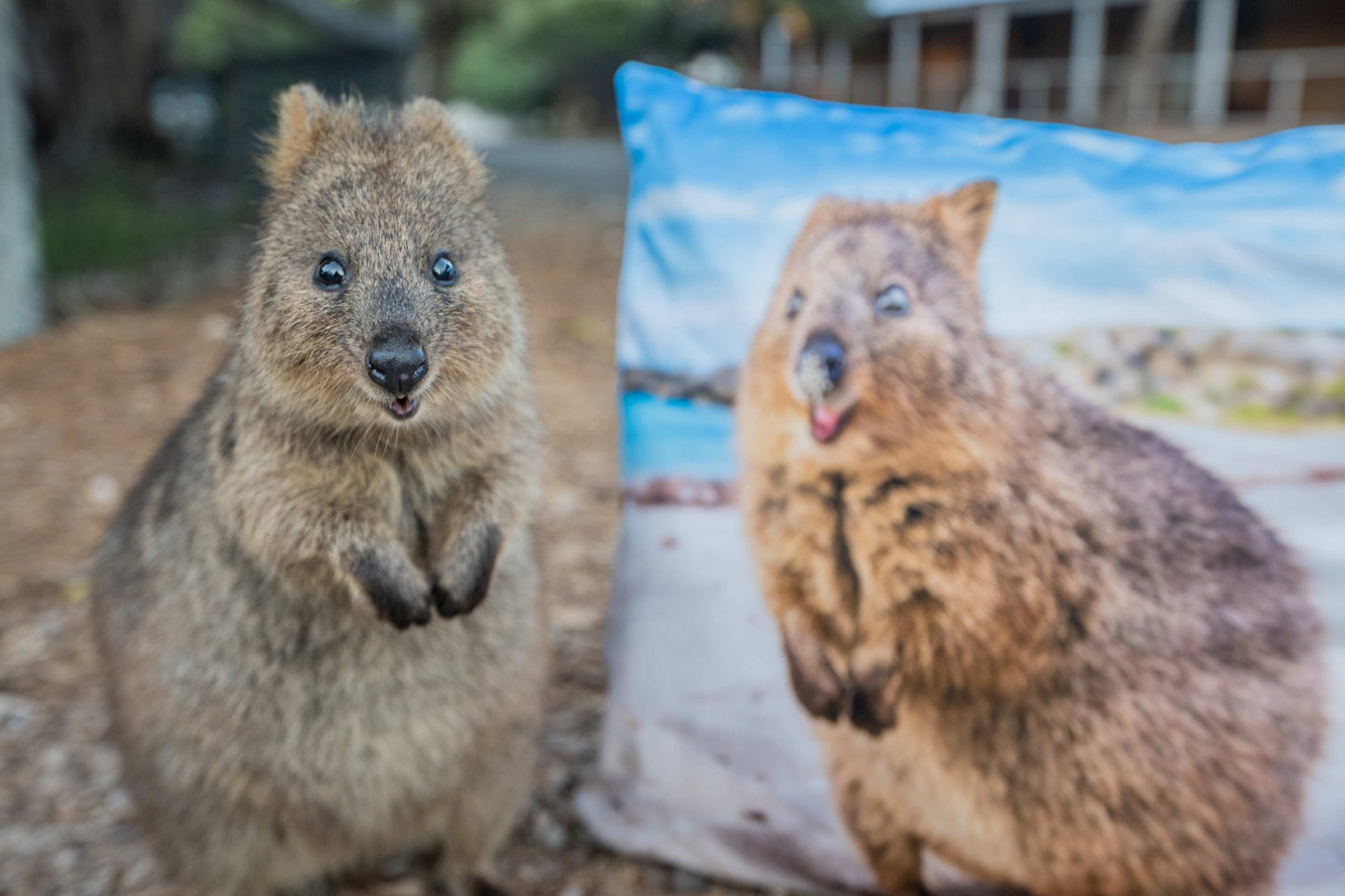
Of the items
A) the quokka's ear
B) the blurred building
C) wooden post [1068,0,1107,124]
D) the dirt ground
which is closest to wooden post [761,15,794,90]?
the blurred building

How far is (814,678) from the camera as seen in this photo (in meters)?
2.00

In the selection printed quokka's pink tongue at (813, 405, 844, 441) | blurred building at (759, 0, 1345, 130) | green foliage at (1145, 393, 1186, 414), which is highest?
blurred building at (759, 0, 1345, 130)

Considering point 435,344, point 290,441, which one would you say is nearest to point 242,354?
point 290,441

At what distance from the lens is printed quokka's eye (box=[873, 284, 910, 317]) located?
75.9 inches

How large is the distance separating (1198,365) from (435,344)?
4.00 ft

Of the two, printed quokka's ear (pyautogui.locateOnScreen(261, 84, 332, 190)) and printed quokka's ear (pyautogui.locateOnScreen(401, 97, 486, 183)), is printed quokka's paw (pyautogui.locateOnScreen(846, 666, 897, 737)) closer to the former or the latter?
printed quokka's ear (pyautogui.locateOnScreen(401, 97, 486, 183))

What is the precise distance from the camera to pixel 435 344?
66.1 inches

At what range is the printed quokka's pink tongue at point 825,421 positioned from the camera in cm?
193

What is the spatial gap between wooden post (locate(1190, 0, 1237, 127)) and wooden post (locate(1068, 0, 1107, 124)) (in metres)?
1.42

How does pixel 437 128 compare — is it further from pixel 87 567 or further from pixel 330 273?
pixel 87 567

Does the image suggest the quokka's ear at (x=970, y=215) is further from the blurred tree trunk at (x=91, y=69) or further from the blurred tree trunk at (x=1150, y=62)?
the blurred tree trunk at (x=1150, y=62)

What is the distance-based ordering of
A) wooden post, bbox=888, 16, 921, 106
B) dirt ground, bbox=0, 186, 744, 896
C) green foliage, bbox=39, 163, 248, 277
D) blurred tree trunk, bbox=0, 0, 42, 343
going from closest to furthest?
dirt ground, bbox=0, 186, 744, 896
blurred tree trunk, bbox=0, 0, 42, 343
green foliage, bbox=39, 163, 248, 277
wooden post, bbox=888, 16, 921, 106

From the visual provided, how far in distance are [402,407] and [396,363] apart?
84mm

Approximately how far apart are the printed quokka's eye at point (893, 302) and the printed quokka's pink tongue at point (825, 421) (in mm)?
189
